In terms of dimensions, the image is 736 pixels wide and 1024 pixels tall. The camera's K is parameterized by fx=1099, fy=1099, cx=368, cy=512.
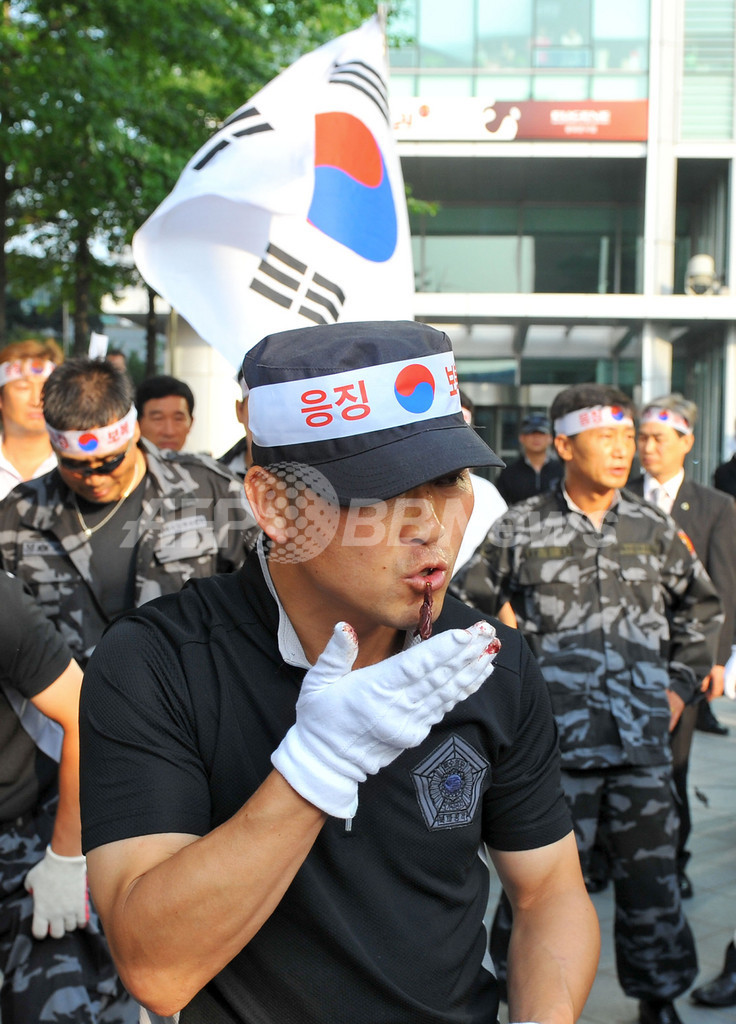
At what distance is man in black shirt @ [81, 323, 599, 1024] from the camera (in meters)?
1.41

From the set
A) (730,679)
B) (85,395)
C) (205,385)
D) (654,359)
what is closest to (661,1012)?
(730,679)

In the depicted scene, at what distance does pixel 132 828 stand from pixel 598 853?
4664 millimetres

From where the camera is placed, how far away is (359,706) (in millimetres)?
1402

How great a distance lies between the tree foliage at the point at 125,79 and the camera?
9414 mm

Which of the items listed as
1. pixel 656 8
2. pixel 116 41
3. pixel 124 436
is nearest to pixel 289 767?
pixel 124 436

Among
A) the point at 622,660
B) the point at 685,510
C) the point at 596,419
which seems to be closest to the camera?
the point at 622,660

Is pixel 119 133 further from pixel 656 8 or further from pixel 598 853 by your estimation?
pixel 656 8

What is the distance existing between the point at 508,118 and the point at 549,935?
889 inches

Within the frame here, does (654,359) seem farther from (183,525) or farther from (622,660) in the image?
(183,525)

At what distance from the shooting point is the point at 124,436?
4.06 metres

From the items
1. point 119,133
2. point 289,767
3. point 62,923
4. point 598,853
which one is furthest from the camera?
point 119,133

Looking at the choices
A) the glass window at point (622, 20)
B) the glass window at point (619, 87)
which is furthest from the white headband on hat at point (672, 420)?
the glass window at point (622, 20)

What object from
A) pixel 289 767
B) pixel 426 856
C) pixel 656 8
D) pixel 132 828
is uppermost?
pixel 656 8

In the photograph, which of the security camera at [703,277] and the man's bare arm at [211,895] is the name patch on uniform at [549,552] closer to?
Answer: the man's bare arm at [211,895]
